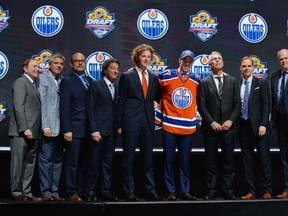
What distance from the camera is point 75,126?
4977 millimetres

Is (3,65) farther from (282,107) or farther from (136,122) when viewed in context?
(282,107)

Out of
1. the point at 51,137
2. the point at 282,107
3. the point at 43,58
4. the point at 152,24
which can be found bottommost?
the point at 51,137

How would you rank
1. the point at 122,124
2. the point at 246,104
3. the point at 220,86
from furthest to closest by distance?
the point at 246,104 → the point at 220,86 → the point at 122,124

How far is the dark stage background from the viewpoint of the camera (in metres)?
5.70

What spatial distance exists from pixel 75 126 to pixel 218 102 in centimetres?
140

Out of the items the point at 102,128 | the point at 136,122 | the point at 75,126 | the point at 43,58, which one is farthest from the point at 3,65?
the point at 136,122

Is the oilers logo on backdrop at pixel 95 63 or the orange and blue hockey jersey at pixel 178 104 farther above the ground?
the oilers logo on backdrop at pixel 95 63

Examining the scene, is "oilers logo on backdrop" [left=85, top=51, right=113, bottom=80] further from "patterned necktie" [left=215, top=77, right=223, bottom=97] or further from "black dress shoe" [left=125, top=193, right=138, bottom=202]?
"black dress shoe" [left=125, top=193, right=138, bottom=202]

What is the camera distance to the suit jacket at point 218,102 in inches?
197

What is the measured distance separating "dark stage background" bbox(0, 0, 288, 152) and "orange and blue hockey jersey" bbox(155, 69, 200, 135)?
0.92 metres

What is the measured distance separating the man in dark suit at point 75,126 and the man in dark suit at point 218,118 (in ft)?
3.75

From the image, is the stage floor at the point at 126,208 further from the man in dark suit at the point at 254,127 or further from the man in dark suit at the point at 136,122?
the man in dark suit at the point at 254,127

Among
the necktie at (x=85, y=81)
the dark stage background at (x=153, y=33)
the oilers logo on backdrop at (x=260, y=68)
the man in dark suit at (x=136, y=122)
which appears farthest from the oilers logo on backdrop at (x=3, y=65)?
the oilers logo on backdrop at (x=260, y=68)

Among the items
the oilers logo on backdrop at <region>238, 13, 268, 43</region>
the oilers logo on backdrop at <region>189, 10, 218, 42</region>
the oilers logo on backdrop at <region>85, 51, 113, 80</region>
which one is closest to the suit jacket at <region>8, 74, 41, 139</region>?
the oilers logo on backdrop at <region>85, 51, 113, 80</region>
